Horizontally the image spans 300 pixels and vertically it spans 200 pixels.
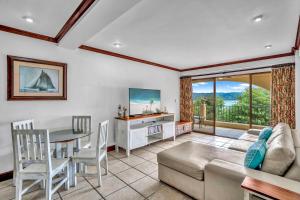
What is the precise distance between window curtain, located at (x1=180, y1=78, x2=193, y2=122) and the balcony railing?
479 mm

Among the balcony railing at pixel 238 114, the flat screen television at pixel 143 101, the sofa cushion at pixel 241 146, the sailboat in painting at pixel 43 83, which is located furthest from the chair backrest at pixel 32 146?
the balcony railing at pixel 238 114

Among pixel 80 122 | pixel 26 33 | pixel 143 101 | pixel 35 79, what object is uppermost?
pixel 26 33

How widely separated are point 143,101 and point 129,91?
55cm

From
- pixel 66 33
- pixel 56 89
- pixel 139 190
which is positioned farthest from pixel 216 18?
pixel 56 89

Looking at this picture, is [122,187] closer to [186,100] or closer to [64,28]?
[64,28]

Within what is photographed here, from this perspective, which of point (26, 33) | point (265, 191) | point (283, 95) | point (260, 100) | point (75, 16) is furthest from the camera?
point (260, 100)

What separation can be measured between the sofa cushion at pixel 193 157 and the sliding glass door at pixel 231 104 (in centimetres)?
308

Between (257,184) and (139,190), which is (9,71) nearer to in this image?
(139,190)

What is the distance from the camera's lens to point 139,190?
2203 millimetres

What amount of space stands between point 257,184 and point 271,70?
381cm

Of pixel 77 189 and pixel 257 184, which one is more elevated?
pixel 257 184

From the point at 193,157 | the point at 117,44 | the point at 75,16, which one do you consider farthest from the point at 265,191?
the point at 117,44

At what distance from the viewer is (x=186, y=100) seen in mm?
5785

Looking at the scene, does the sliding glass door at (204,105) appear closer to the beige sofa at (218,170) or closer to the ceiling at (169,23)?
the ceiling at (169,23)
